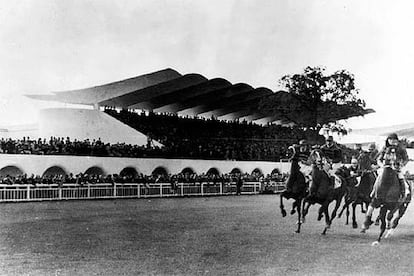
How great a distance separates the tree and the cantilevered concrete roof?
0.63m

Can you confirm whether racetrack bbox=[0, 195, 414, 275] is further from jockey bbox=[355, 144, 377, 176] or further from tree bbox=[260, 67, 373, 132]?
tree bbox=[260, 67, 373, 132]

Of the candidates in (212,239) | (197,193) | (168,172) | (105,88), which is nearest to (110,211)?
(212,239)

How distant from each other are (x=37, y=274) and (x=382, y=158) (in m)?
7.03

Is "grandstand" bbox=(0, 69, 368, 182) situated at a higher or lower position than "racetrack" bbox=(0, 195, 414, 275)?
higher

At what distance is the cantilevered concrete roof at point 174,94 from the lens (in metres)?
36.6

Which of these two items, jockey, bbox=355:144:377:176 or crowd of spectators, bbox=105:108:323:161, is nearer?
jockey, bbox=355:144:377:176

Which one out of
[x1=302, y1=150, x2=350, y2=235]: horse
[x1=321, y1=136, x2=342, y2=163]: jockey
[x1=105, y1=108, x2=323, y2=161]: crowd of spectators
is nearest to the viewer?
[x1=302, y1=150, x2=350, y2=235]: horse

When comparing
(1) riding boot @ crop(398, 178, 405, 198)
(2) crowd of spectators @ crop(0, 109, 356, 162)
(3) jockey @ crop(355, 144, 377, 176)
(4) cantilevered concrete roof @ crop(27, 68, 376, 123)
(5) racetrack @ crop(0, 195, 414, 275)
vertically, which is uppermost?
(4) cantilevered concrete roof @ crop(27, 68, 376, 123)

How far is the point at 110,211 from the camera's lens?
17500mm

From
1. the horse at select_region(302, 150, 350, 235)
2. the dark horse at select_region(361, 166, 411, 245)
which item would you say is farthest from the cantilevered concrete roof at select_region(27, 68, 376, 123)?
the dark horse at select_region(361, 166, 411, 245)

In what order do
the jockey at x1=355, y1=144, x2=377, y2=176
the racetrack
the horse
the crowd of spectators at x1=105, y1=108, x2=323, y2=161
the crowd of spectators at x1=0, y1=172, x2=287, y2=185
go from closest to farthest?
the racetrack → the horse → the jockey at x1=355, y1=144, x2=377, y2=176 → the crowd of spectators at x1=0, y1=172, x2=287, y2=185 → the crowd of spectators at x1=105, y1=108, x2=323, y2=161

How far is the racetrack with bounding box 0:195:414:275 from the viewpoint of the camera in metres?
7.68

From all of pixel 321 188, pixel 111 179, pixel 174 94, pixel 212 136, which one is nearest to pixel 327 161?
pixel 321 188

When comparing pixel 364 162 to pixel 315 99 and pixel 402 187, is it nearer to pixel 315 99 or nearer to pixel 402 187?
pixel 402 187
